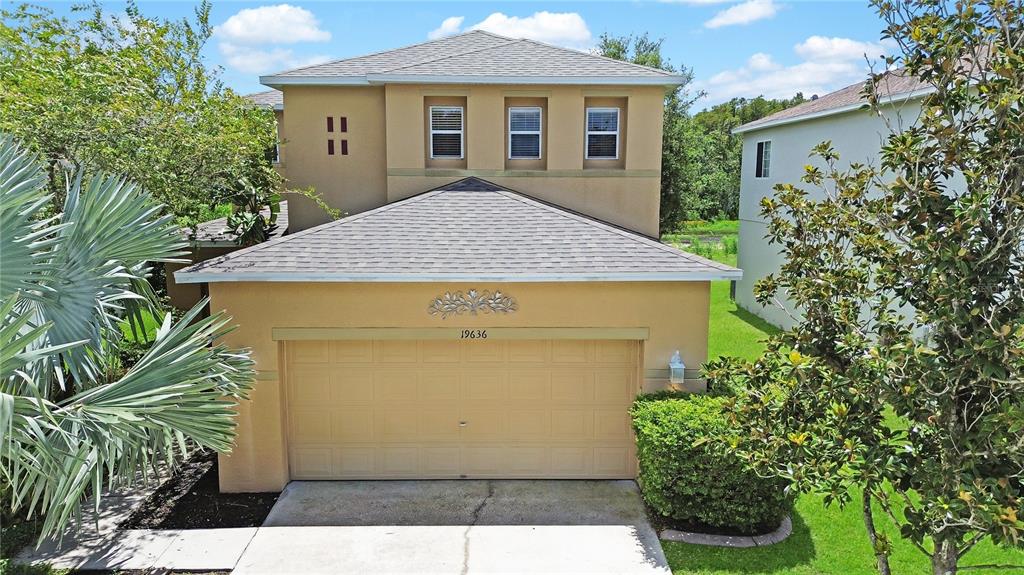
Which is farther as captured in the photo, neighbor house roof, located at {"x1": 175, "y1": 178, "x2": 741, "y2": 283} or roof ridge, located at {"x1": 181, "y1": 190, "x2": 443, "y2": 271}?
roof ridge, located at {"x1": 181, "y1": 190, "x2": 443, "y2": 271}

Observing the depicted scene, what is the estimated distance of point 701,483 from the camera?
8.41m

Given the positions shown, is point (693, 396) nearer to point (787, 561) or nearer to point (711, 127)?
point (787, 561)

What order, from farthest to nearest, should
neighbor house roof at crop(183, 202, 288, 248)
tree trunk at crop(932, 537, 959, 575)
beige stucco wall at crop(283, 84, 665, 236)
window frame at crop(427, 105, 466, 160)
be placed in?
1. neighbor house roof at crop(183, 202, 288, 248)
2. window frame at crop(427, 105, 466, 160)
3. beige stucco wall at crop(283, 84, 665, 236)
4. tree trunk at crop(932, 537, 959, 575)

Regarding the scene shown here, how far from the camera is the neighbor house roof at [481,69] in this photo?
12922mm

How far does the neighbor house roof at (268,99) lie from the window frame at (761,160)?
15514 millimetres

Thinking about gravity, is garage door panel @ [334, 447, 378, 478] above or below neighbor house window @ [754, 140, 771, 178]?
below

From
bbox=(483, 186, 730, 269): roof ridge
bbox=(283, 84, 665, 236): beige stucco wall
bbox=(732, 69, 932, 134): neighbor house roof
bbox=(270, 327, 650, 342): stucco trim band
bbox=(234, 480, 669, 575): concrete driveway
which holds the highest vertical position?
bbox=(732, 69, 932, 134): neighbor house roof

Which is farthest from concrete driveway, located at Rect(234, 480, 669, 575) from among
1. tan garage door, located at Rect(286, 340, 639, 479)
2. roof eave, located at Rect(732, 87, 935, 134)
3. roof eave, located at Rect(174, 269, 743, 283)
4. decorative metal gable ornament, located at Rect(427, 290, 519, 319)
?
roof eave, located at Rect(732, 87, 935, 134)

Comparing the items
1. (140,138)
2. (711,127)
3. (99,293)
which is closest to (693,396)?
(99,293)

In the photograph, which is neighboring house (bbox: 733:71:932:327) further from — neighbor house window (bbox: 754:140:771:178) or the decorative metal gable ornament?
the decorative metal gable ornament

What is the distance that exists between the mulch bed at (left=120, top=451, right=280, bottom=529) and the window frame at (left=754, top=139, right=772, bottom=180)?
62.3 feet

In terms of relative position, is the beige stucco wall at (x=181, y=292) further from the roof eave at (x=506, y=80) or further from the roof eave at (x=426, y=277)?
the roof eave at (x=426, y=277)

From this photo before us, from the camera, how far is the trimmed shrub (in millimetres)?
8305

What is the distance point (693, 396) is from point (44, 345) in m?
7.81
